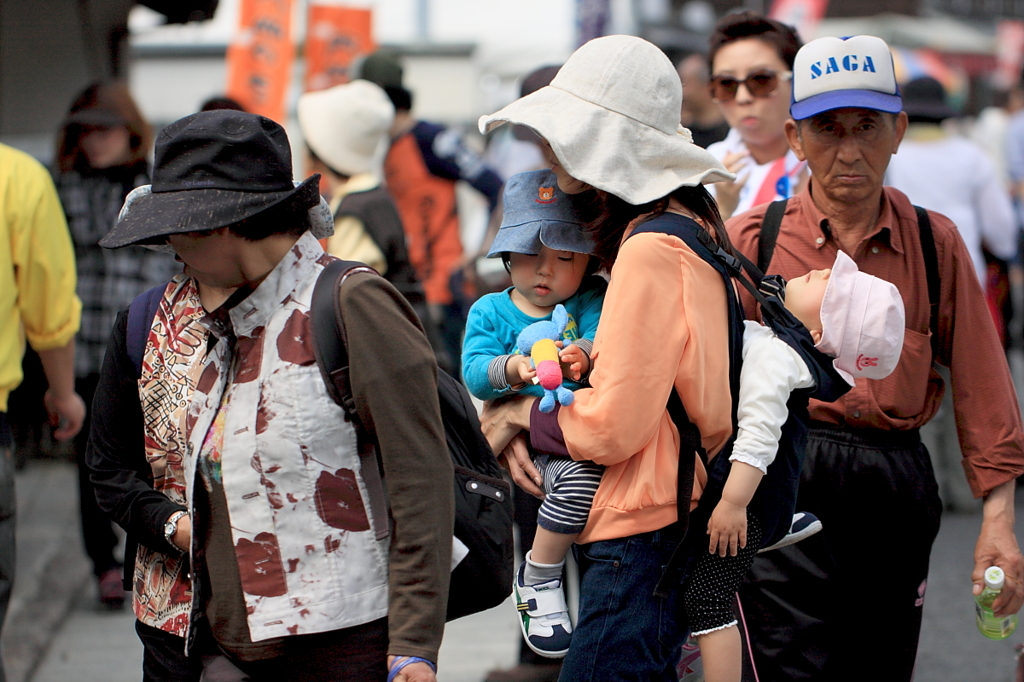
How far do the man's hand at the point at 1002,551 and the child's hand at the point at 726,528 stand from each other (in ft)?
2.81

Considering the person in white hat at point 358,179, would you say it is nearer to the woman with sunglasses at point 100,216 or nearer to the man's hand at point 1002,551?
the woman with sunglasses at point 100,216

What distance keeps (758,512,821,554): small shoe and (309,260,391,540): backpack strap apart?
3.27ft

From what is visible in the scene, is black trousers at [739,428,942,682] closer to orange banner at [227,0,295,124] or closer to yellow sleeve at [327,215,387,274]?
yellow sleeve at [327,215,387,274]

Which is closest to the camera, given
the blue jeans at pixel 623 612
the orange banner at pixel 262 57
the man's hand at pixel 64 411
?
the blue jeans at pixel 623 612

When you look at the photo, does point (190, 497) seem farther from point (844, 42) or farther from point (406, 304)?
point (844, 42)

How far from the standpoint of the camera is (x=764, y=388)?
2.47m

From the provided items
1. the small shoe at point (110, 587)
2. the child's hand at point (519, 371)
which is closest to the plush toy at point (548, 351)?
the child's hand at point (519, 371)

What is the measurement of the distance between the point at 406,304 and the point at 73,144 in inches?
157

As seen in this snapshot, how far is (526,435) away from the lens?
276cm

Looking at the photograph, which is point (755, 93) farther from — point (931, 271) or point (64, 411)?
point (64, 411)

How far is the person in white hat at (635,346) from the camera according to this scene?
2.42 meters

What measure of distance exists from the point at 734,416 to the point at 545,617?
2.03ft

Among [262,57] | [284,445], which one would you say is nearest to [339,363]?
[284,445]

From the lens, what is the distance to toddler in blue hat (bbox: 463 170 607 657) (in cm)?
257
